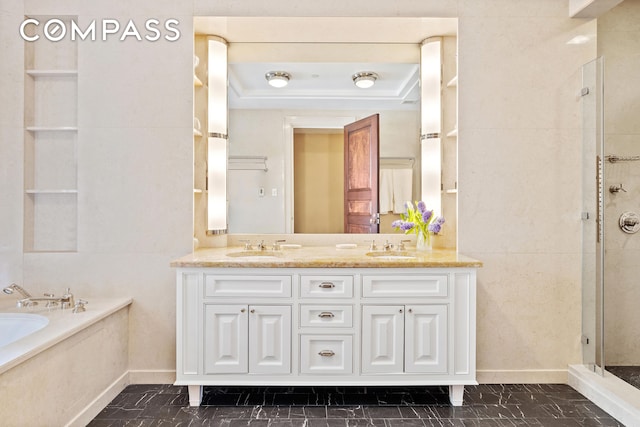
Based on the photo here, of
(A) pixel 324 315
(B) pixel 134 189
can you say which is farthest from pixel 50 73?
(A) pixel 324 315

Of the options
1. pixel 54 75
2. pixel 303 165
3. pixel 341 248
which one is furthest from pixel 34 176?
pixel 341 248

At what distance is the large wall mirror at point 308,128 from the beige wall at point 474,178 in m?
0.36

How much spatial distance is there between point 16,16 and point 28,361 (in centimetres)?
215

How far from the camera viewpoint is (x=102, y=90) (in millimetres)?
2480

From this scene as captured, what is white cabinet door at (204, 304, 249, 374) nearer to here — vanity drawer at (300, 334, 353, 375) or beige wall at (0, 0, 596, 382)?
vanity drawer at (300, 334, 353, 375)

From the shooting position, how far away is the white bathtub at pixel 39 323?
160 centimetres

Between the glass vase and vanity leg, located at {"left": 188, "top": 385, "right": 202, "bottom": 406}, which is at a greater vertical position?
the glass vase

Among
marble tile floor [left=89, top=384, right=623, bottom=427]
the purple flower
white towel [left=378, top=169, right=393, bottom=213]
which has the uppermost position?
white towel [left=378, top=169, right=393, bottom=213]

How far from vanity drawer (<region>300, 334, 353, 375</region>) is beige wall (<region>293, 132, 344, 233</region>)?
889mm

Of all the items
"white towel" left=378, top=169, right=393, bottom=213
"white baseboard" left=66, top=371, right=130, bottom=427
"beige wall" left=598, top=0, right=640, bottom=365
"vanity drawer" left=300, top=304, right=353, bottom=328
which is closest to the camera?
"white baseboard" left=66, top=371, right=130, bottom=427

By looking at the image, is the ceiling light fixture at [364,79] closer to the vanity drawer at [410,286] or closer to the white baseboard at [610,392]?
the vanity drawer at [410,286]

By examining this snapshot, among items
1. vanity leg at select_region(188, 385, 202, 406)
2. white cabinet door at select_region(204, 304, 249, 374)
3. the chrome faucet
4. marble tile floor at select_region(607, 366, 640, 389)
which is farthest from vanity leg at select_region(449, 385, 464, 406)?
the chrome faucet

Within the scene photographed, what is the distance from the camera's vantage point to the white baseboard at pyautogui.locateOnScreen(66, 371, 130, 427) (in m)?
1.96

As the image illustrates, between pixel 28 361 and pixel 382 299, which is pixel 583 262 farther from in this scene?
pixel 28 361
